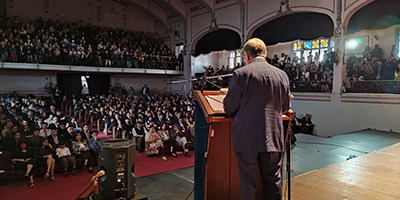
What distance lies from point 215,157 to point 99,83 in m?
16.8

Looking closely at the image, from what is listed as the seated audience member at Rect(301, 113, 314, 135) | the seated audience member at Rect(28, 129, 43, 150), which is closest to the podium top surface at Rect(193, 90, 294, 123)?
the seated audience member at Rect(28, 129, 43, 150)

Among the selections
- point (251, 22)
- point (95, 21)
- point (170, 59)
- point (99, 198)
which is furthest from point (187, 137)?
point (95, 21)

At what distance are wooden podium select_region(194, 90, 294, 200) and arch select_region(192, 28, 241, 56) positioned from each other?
11.8 metres

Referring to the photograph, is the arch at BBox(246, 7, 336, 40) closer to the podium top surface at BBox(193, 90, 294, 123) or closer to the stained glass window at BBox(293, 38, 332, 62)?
the stained glass window at BBox(293, 38, 332, 62)

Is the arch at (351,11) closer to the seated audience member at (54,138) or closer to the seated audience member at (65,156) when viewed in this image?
the seated audience member at (65,156)

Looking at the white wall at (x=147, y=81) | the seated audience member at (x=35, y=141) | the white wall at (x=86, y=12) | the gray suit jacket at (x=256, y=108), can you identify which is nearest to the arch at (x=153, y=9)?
the white wall at (x=86, y=12)

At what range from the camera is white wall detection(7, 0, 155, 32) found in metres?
15.2

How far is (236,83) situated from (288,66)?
33.7 feet

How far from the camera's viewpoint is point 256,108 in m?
1.70

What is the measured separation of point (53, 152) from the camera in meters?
5.76

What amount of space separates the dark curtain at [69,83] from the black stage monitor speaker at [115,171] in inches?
591

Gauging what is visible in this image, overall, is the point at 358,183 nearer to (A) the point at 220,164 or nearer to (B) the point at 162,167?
(A) the point at 220,164

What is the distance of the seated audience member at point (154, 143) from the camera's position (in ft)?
23.9

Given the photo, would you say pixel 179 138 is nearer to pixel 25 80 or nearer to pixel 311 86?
pixel 311 86
